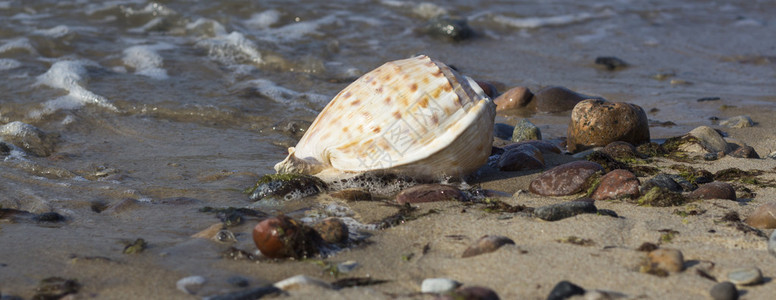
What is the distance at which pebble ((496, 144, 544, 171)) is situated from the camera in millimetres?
4293

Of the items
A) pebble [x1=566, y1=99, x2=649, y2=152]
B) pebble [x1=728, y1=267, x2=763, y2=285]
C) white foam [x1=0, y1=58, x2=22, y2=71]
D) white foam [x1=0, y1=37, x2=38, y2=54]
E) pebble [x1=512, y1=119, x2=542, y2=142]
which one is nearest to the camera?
pebble [x1=728, y1=267, x2=763, y2=285]

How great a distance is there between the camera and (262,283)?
2688 millimetres

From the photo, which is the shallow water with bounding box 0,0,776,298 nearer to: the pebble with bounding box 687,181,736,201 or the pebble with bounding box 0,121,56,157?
the pebble with bounding box 0,121,56,157

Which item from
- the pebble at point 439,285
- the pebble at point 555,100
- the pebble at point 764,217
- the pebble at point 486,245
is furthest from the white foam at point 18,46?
the pebble at point 764,217

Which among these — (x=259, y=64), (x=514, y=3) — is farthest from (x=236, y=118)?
(x=514, y=3)

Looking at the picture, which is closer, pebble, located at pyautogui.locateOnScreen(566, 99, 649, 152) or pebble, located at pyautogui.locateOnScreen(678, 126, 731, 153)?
pebble, located at pyautogui.locateOnScreen(678, 126, 731, 153)

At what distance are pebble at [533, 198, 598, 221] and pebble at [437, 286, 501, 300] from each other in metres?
0.86

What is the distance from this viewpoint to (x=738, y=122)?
5.68m

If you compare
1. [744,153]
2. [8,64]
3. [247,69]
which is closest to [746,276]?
[744,153]

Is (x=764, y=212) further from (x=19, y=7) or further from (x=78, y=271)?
(x=19, y=7)

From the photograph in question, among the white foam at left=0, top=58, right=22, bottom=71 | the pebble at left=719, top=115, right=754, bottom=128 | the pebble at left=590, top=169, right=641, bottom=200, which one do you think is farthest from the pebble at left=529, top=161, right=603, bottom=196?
the white foam at left=0, top=58, right=22, bottom=71

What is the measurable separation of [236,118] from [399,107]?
2.39 metres

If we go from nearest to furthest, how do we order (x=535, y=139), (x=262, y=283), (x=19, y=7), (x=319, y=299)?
(x=319, y=299) < (x=262, y=283) < (x=535, y=139) < (x=19, y=7)

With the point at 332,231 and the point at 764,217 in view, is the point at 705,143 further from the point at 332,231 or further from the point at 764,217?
the point at 332,231
